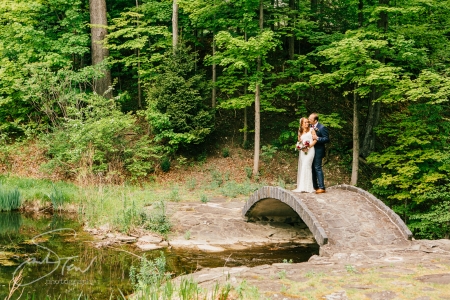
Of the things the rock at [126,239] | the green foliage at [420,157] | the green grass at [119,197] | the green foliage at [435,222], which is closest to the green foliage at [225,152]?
the green grass at [119,197]

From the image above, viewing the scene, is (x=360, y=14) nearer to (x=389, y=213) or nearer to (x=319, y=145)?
(x=319, y=145)

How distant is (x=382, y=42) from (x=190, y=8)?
7.30 metres

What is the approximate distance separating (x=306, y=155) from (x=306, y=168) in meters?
0.31

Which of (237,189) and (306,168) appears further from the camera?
(237,189)

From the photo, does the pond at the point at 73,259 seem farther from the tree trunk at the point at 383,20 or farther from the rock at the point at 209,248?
the tree trunk at the point at 383,20

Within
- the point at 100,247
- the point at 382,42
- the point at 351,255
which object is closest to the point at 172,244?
the point at 100,247

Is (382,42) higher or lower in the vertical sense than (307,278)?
higher

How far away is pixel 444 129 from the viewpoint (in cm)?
1144

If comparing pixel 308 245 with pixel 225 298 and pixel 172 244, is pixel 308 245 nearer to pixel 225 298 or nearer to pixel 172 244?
pixel 172 244

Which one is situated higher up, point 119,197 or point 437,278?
point 437,278

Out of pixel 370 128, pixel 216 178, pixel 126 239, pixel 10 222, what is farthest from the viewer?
pixel 216 178

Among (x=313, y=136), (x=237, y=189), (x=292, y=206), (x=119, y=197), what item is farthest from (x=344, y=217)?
(x=119, y=197)

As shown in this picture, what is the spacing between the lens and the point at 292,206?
8852 millimetres

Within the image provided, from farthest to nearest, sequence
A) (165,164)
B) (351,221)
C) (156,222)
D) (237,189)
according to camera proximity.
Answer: (165,164) < (237,189) < (156,222) < (351,221)
